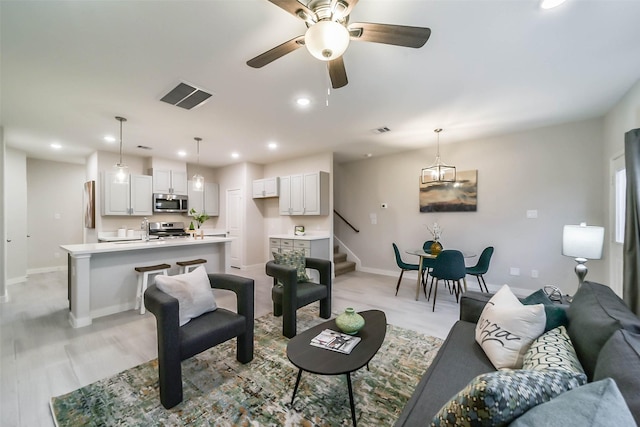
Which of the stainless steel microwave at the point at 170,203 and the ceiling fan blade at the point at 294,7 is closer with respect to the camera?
the ceiling fan blade at the point at 294,7

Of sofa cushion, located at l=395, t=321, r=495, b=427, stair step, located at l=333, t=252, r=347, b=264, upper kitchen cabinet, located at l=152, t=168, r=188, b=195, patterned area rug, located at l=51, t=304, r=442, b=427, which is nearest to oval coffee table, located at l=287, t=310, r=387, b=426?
patterned area rug, located at l=51, t=304, r=442, b=427

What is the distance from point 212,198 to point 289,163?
8.21ft

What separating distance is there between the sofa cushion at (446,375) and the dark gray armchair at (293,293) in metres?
1.30

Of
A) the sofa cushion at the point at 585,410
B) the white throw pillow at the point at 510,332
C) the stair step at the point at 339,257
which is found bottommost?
the stair step at the point at 339,257

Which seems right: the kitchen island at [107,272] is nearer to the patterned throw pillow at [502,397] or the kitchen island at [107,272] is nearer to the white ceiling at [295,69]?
the white ceiling at [295,69]

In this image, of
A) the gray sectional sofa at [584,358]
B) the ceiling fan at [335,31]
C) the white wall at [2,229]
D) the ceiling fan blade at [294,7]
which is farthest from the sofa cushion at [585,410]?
the white wall at [2,229]

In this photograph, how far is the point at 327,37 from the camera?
54.4 inches

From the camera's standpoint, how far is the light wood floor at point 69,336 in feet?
6.26

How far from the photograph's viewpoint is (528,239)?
4.13 m

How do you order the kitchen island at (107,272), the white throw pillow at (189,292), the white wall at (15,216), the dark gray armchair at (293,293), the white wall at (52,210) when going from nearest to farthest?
the white throw pillow at (189,292)
the dark gray armchair at (293,293)
the kitchen island at (107,272)
the white wall at (15,216)
the white wall at (52,210)

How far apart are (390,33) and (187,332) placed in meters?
2.44

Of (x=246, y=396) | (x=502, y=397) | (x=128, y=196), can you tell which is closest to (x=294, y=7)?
(x=502, y=397)

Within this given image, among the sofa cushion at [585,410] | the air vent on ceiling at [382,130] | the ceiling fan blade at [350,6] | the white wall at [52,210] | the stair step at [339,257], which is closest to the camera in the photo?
the sofa cushion at [585,410]

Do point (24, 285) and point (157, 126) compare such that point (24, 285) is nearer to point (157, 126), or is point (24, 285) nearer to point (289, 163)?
point (157, 126)
